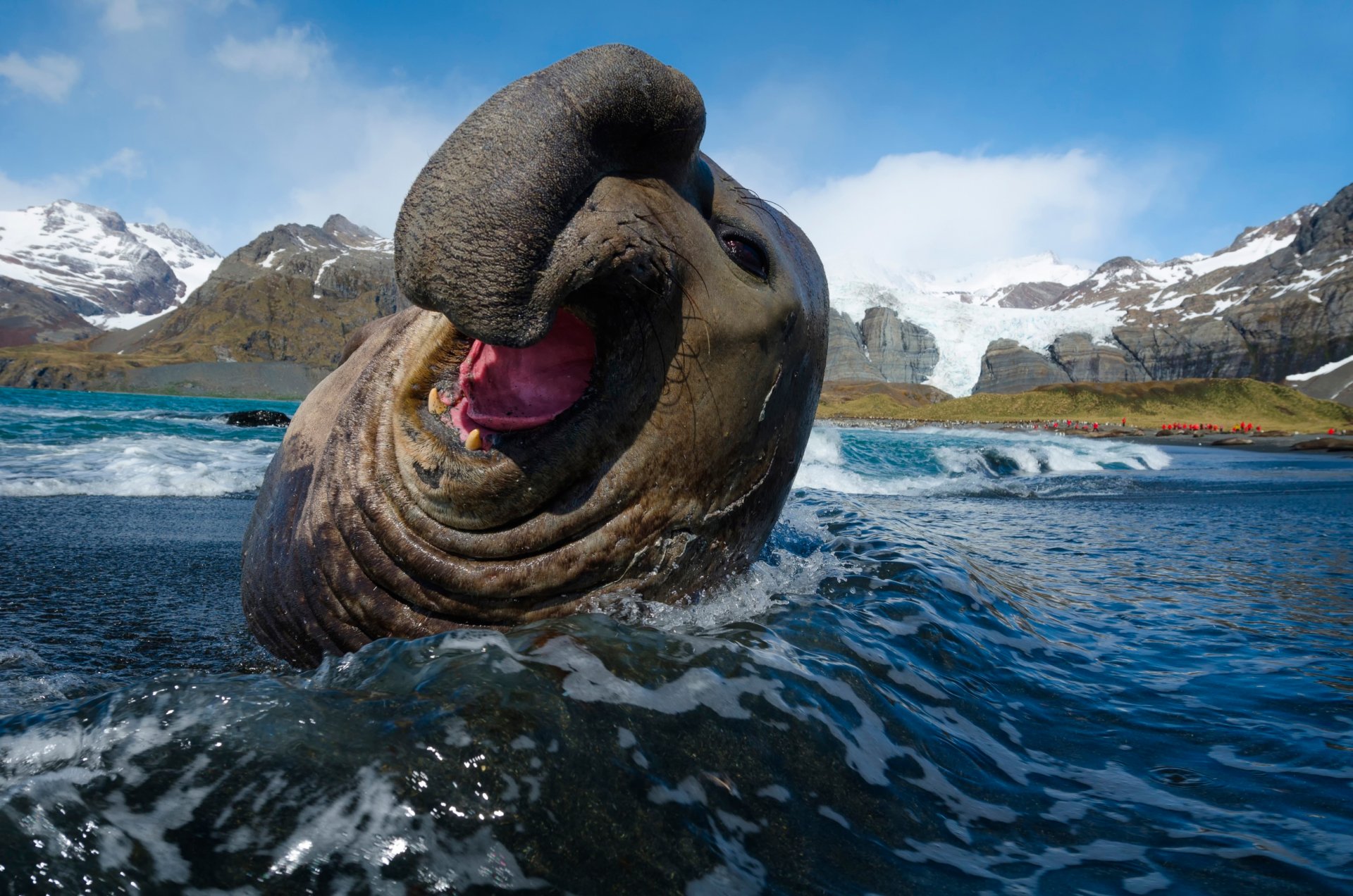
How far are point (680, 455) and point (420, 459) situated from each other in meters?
0.79

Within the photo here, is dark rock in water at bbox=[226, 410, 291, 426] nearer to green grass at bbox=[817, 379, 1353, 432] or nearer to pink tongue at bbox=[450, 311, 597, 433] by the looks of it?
pink tongue at bbox=[450, 311, 597, 433]

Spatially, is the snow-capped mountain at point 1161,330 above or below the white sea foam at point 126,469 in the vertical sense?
above

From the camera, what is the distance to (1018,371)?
280ft

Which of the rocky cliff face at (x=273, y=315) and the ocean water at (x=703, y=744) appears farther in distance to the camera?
the rocky cliff face at (x=273, y=315)

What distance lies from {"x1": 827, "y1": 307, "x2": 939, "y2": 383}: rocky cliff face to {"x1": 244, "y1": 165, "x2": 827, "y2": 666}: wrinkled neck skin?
9697cm

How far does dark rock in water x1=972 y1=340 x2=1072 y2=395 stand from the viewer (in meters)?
84.7

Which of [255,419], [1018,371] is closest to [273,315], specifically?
[1018,371]

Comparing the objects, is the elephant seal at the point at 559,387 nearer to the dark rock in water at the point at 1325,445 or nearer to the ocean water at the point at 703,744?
the ocean water at the point at 703,744

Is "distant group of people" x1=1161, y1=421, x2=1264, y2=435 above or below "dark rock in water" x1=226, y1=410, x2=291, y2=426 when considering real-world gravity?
above

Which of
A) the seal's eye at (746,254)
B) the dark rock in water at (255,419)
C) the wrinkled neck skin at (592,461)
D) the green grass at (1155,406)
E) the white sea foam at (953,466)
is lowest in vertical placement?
the dark rock in water at (255,419)

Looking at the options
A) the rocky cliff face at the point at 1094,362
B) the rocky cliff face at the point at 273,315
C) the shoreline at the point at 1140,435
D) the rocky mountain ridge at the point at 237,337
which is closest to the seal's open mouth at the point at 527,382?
the shoreline at the point at 1140,435

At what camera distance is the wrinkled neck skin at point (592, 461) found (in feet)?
7.84

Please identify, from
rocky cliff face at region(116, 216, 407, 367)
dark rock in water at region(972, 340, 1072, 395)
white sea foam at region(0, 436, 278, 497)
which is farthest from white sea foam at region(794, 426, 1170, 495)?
rocky cliff face at region(116, 216, 407, 367)

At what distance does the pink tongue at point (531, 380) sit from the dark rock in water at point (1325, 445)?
37639 millimetres
